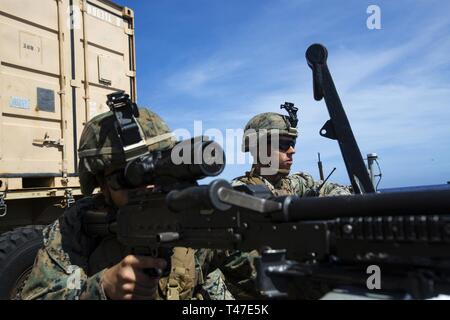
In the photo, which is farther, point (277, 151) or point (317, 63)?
point (277, 151)

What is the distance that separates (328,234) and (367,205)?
0.54 feet

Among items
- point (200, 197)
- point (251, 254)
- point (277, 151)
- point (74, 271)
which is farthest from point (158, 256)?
point (277, 151)

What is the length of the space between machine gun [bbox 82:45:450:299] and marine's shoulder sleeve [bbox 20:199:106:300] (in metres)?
0.61

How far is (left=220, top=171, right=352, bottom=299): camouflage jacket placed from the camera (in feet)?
9.52

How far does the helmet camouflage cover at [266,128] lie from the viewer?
5.08 m

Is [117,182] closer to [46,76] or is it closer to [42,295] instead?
[42,295]

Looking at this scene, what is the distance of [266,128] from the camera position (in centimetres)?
510

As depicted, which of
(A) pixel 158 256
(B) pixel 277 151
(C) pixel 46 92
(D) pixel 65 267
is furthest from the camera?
(C) pixel 46 92

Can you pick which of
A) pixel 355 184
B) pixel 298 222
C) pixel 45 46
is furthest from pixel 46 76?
pixel 298 222

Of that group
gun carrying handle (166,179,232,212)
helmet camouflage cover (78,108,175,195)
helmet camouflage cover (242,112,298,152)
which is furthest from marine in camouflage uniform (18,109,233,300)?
helmet camouflage cover (242,112,298,152)

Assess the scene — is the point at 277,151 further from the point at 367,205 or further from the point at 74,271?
the point at 367,205

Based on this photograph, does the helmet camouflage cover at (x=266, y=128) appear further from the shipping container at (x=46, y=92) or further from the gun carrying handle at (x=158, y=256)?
the gun carrying handle at (x=158, y=256)

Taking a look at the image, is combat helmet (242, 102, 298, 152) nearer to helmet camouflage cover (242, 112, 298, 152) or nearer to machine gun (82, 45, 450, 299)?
helmet camouflage cover (242, 112, 298, 152)
